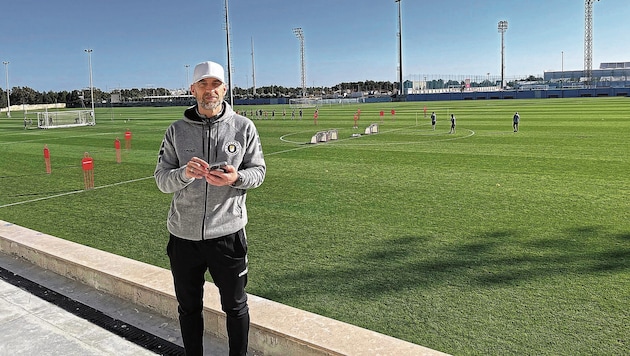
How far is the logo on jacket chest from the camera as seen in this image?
3.71 m

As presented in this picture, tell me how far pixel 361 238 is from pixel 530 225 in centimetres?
253

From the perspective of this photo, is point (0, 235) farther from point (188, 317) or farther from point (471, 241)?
point (471, 241)

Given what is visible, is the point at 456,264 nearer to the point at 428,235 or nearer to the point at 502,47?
the point at 428,235

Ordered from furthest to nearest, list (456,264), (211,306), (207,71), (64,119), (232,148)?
(64,119) < (456,264) < (211,306) < (232,148) < (207,71)

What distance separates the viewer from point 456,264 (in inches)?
250

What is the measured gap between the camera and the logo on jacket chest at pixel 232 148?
3709 mm

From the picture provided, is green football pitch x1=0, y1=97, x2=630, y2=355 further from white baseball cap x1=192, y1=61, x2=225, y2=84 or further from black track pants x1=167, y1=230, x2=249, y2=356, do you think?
white baseball cap x1=192, y1=61, x2=225, y2=84

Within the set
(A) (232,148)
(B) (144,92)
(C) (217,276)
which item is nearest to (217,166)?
(A) (232,148)

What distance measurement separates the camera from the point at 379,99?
336ft

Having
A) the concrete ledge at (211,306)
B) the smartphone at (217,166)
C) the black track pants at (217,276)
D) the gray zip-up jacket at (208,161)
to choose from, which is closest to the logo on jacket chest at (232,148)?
the gray zip-up jacket at (208,161)

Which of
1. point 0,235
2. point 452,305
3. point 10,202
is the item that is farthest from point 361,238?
point 10,202

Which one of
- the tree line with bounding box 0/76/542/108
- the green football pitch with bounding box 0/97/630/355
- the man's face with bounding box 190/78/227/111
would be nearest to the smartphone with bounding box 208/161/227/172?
the man's face with bounding box 190/78/227/111

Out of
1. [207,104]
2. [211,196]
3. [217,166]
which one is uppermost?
[207,104]

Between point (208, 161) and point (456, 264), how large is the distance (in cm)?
368
